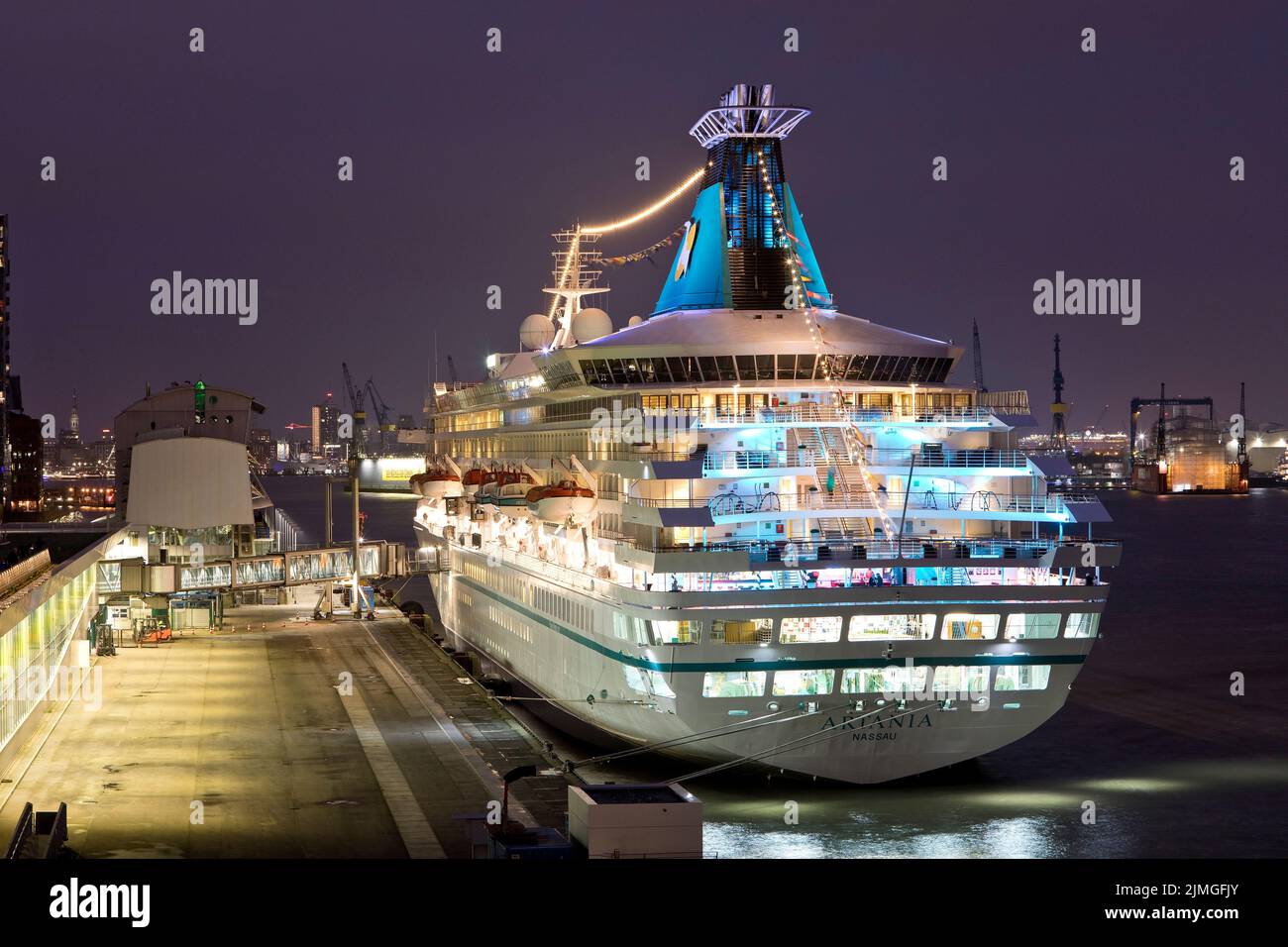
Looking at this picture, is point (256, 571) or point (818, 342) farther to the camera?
point (256, 571)

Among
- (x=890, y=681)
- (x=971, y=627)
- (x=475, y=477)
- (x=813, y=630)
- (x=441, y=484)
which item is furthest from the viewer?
(x=441, y=484)

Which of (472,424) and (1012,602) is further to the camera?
(472,424)

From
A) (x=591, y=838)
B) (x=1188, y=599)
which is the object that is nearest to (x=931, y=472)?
(x=591, y=838)

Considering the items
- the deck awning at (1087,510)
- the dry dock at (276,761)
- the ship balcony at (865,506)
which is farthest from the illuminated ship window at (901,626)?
the dry dock at (276,761)

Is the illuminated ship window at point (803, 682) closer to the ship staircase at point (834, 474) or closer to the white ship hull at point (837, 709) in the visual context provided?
the white ship hull at point (837, 709)

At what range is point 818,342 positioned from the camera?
39.5 meters

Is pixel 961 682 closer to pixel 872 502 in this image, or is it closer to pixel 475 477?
pixel 872 502

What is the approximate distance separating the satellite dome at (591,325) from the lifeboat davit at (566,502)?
1259cm

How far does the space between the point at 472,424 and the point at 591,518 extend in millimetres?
21585

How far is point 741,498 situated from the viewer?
36.5 m

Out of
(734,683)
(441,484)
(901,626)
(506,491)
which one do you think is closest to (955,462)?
(901,626)

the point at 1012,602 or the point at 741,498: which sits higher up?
the point at 741,498

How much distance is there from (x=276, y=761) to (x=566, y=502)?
10298 millimetres
